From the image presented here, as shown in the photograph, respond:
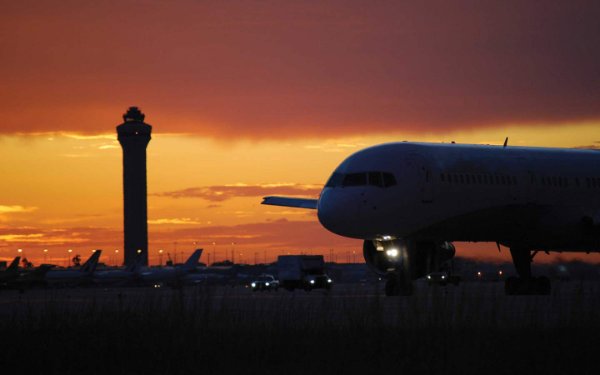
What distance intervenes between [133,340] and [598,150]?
3131 cm

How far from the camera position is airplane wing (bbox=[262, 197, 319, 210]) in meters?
46.2

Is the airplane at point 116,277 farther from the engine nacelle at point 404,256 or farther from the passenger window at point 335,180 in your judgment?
the passenger window at point 335,180

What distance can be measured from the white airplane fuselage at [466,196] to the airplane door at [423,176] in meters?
0.03

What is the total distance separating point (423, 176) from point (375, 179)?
1690 millimetres

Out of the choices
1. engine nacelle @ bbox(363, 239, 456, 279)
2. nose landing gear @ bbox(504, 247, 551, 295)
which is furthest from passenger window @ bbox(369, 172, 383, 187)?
nose landing gear @ bbox(504, 247, 551, 295)

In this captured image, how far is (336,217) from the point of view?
124ft

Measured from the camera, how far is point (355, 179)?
3828cm

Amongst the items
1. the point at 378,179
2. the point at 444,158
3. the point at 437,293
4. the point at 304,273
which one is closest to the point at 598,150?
the point at 444,158

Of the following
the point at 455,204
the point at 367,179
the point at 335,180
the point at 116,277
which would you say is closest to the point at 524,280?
the point at 455,204

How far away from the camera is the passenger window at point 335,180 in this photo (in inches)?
1526

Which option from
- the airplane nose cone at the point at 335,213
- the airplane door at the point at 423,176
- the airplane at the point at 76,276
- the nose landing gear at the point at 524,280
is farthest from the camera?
the airplane at the point at 76,276

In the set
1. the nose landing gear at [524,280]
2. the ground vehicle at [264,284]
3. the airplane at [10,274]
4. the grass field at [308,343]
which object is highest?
the airplane at [10,274]

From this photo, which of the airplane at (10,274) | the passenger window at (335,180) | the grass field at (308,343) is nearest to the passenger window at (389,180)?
the passenger window at (335,180)

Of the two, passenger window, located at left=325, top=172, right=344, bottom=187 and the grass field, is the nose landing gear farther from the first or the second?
the grass field
